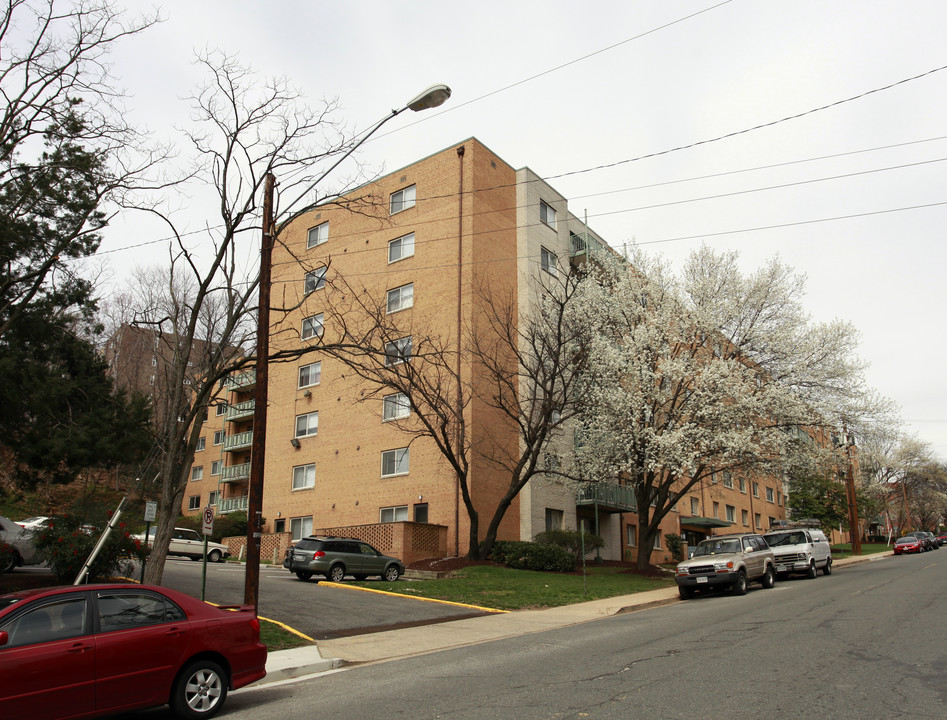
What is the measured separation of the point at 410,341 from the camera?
1195 inches

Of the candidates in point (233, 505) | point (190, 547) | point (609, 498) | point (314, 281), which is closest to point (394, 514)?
point (190, 547)

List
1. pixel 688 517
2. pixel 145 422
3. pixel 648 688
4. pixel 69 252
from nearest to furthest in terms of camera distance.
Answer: pixel 648 688 → pixel 69 252 → pixel 145 422 → pixel 688 517

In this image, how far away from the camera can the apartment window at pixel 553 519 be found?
31.7m

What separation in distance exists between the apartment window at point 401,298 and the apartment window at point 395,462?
650 cm

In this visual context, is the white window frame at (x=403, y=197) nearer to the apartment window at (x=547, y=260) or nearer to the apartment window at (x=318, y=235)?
the apartment window at (x=318, y=235)

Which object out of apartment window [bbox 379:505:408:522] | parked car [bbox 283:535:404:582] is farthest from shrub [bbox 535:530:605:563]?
parked car [bbox 283:535:404:582]

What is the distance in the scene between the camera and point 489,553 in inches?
1049

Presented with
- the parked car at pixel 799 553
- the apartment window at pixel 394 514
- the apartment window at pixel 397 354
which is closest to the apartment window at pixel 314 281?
the apartment window at pixel 397 354

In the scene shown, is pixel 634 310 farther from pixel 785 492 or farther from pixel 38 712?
pixel 785 492

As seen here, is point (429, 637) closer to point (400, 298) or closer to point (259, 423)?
point (259, 423)

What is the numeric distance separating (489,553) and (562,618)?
414 inches

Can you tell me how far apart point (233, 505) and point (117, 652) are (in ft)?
119

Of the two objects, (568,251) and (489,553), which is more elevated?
(568,251)

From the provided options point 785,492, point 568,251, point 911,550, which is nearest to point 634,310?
point 568,251
